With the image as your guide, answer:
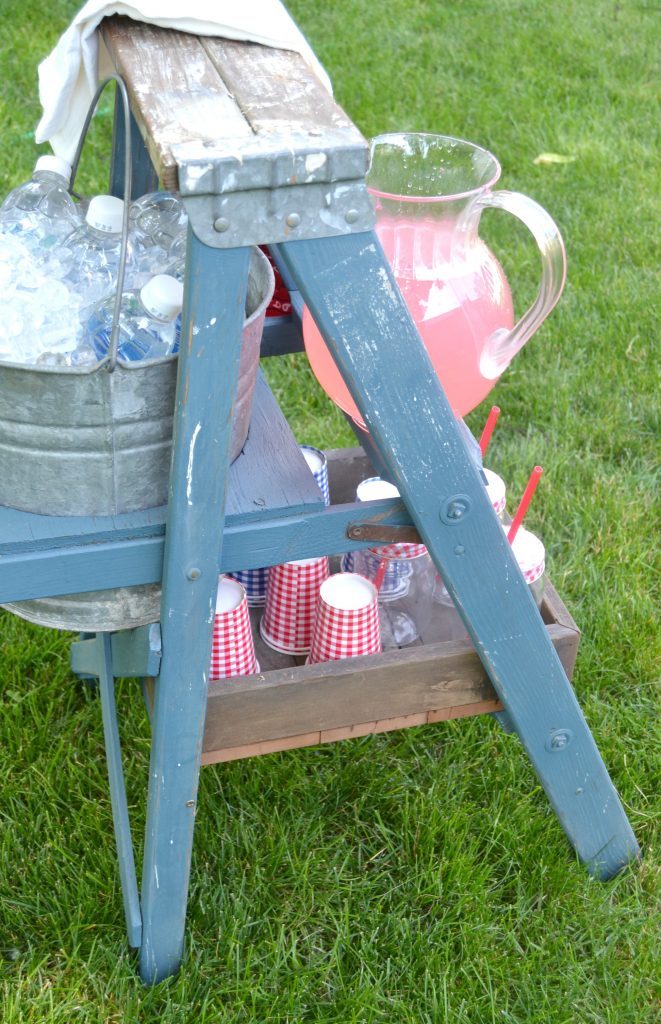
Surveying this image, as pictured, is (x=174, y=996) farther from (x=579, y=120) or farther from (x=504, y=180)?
(x=579, y=120)

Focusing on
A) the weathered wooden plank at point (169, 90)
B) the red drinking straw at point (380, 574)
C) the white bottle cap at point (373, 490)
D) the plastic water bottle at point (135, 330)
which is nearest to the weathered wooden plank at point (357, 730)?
the red drinking straw at point (380, 574)

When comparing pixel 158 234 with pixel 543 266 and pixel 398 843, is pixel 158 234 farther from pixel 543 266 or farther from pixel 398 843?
pixel 398 843

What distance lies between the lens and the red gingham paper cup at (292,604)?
168cm

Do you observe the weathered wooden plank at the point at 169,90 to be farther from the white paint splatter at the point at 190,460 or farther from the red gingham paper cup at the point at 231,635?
the red gingham paper cup at the point at 231,635

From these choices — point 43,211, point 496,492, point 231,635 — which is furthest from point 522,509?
point 43,211

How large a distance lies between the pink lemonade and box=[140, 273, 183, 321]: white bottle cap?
0.25m

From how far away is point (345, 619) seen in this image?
1577 mm

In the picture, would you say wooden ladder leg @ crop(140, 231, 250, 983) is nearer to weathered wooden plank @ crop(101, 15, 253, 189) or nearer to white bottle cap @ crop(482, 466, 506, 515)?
weathered wooden plank @ crop(101, 15, 253, 189)

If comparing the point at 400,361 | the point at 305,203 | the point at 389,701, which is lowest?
the point at 389,701

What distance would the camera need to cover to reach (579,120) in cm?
415

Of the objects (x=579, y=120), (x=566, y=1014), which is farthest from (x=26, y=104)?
(x=566, y=1014)

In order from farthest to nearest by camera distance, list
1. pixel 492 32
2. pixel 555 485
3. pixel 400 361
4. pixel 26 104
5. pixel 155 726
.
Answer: pixel 492 32 → pixel 26 104 → pixel 555 485 → pixel 155 726 → pixel 400 361

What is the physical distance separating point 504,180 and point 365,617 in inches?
102

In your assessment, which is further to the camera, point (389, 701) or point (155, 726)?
point (389, 701)
